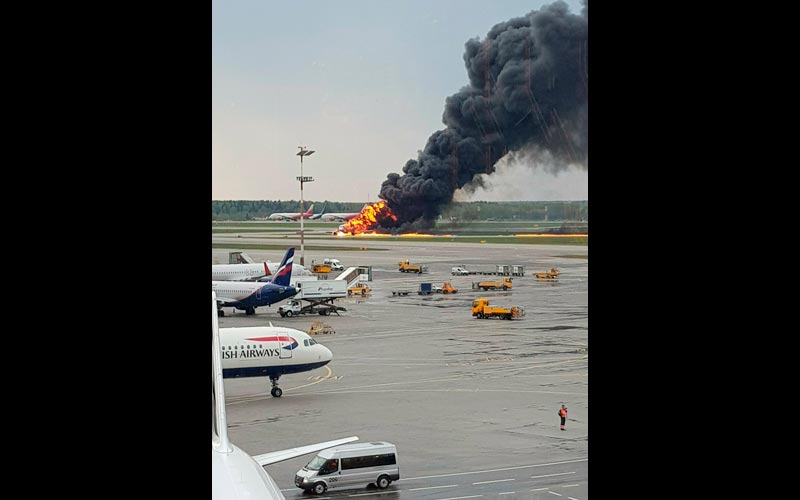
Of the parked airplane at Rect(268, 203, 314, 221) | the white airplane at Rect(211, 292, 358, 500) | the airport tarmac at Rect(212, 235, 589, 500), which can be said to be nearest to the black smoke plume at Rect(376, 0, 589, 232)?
the airport tarmac at Rect(212, 235, 589, 500)

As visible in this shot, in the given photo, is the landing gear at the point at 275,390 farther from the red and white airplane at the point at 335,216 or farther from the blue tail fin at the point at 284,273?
the red and white airplane at the point at 335,216

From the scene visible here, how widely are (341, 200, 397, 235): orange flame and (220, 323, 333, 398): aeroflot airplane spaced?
13.9 metres

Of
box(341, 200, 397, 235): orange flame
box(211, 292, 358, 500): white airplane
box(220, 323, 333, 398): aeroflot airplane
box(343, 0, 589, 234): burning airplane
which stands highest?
box(343, 0, 589, 234): burning airplane

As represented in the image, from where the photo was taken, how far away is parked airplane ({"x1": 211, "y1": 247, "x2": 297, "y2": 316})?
1836 cm

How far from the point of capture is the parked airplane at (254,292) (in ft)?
60.2

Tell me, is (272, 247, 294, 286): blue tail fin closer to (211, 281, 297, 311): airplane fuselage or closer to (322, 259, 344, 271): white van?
(211, 281, 297, 311): airplane fuselage

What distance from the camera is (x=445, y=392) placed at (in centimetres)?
1343

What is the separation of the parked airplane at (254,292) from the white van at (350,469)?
9.62m

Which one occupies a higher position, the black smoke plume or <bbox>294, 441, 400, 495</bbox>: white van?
the black smoke plume

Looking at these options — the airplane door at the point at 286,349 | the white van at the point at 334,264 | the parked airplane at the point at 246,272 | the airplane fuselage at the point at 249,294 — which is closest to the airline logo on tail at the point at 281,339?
the airplane door at the point at 286,349

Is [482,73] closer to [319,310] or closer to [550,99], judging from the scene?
[550,99]
